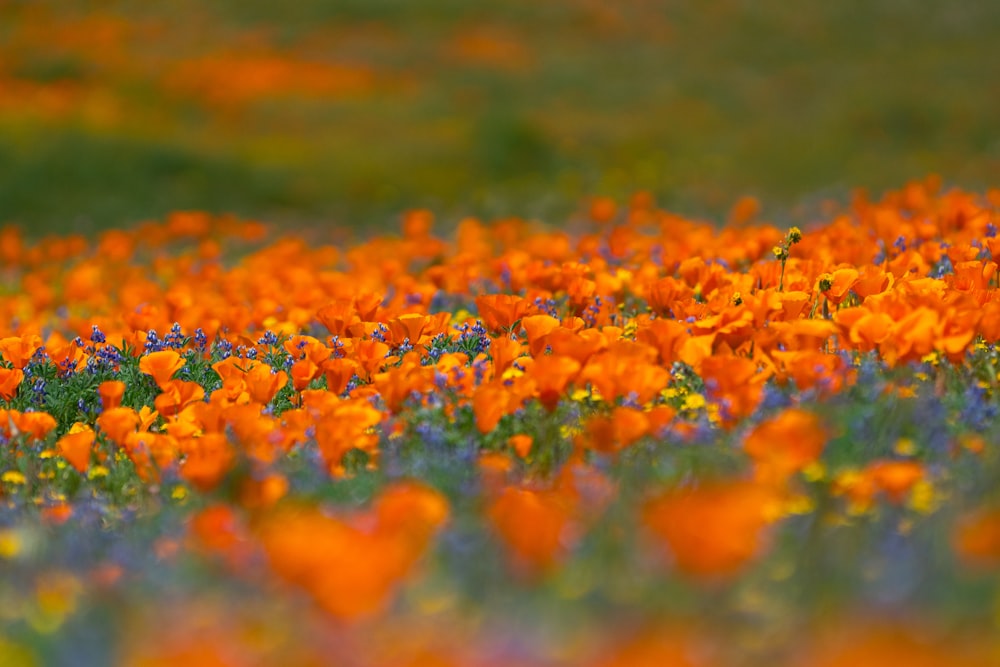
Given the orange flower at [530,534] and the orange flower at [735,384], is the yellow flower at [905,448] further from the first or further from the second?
the orange flower at [530,534]

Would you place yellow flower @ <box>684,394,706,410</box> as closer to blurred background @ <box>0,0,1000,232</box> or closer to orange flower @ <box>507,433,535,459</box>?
orange flower @ <box>507,433,535,459</box>

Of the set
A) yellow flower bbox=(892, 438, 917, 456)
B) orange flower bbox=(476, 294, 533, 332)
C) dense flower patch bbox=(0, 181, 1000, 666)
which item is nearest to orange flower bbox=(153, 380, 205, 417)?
dense flower patch bbox=(0, 181, 1000, 666)

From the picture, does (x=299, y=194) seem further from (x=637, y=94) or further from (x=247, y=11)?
(x=247, y=11)

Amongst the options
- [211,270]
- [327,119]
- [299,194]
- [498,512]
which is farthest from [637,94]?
[498,512]

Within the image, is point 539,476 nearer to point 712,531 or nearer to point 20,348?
point 712,531

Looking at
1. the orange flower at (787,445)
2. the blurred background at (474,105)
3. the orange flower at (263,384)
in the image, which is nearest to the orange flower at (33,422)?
the orange flower at (263,384)

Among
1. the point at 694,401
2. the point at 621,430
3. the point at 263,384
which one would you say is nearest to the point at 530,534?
the point at 621,430
